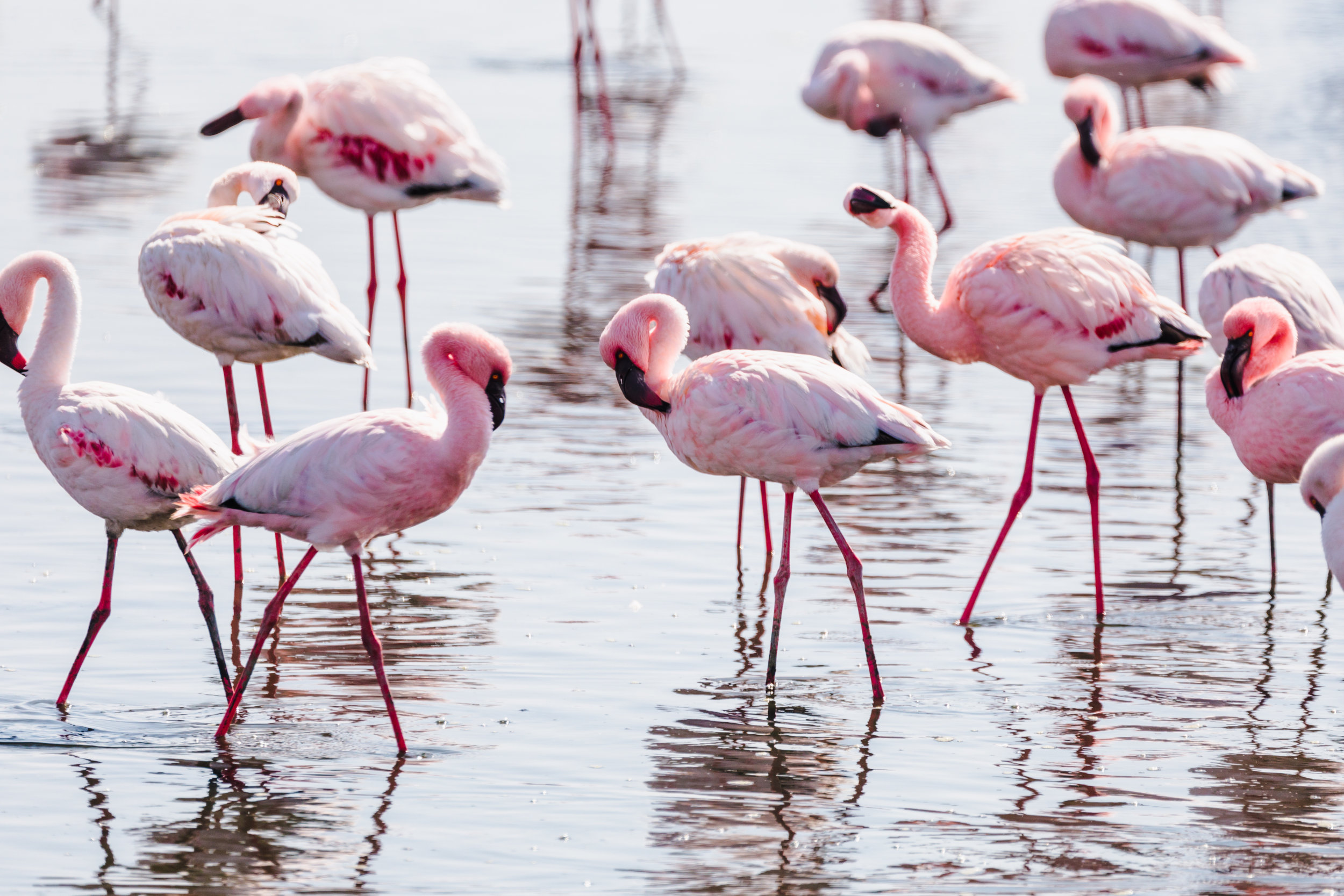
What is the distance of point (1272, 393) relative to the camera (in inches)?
248

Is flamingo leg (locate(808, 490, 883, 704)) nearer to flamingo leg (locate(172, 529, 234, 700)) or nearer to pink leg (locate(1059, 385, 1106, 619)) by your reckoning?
pink leg (locate(1059, 385, 1106, 619))

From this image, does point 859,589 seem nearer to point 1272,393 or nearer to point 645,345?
point 645,345

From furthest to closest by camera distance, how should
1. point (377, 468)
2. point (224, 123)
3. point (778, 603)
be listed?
point (224, 123) < point (778, 603) < point (377, 468)

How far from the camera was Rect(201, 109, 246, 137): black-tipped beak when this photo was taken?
9.01m

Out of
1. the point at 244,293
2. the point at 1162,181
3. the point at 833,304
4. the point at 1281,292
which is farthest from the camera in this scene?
the point at 1162,181

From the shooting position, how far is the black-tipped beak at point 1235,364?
6.36 meters

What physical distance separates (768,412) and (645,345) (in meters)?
0.39

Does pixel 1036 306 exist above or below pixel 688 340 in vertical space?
above

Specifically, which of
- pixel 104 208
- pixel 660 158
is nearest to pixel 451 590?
pixel 104 208

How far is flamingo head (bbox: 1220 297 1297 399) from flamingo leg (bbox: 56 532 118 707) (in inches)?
135

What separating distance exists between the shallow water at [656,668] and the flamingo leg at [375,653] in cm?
9

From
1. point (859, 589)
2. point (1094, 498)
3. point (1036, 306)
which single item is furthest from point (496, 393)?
point (1094, 498)

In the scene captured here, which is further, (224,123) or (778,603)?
(224,123)

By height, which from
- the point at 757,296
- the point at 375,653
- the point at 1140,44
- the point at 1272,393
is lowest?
the point at 375,653
